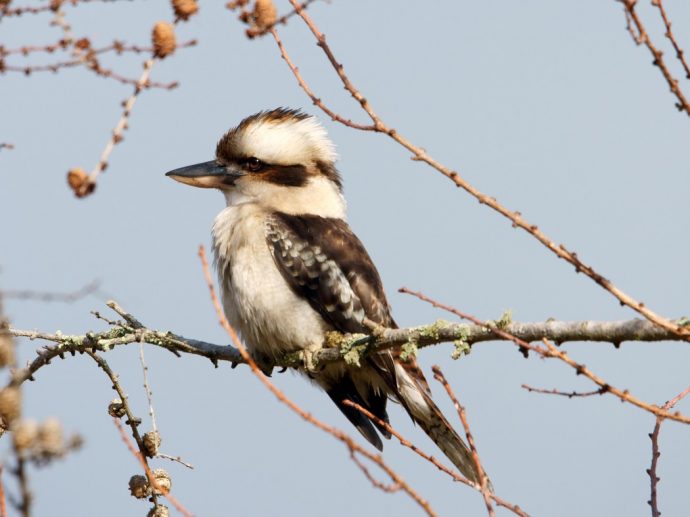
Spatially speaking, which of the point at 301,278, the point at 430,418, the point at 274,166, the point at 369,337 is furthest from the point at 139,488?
the point at 274,166

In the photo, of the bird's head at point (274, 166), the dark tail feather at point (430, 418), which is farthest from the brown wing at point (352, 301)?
the bird's head at point (274, 166)

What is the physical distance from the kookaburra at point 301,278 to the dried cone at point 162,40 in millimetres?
2008

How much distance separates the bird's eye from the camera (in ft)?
17.9

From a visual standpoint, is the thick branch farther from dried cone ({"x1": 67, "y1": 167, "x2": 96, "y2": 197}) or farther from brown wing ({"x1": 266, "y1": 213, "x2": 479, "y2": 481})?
dried cone ({"x1": 67, "y1": 167, "x2": 96, "y2": 197})

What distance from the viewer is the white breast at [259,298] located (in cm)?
462

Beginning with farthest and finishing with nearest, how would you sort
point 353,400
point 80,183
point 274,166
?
point 274,166 → point 353,400 → point 80,183

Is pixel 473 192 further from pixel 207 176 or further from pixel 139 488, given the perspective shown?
pixel 207 176

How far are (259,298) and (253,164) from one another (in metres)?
1.04

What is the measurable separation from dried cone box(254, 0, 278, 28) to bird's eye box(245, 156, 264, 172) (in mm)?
2486

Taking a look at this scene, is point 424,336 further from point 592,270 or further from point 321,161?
point 321,161

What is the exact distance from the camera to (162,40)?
8.66 ft

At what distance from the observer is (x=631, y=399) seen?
2264 mm

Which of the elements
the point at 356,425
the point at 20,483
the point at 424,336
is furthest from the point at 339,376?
the point at 20,483

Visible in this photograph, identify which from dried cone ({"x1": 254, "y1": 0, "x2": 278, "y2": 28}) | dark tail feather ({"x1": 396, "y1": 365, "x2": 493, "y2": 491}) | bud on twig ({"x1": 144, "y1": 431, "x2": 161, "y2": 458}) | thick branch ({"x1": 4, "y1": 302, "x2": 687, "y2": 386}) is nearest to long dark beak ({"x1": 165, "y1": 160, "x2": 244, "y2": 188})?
thick branch ({"x1": 4, "y1": 302, "x2": 687, "y2": 386})
